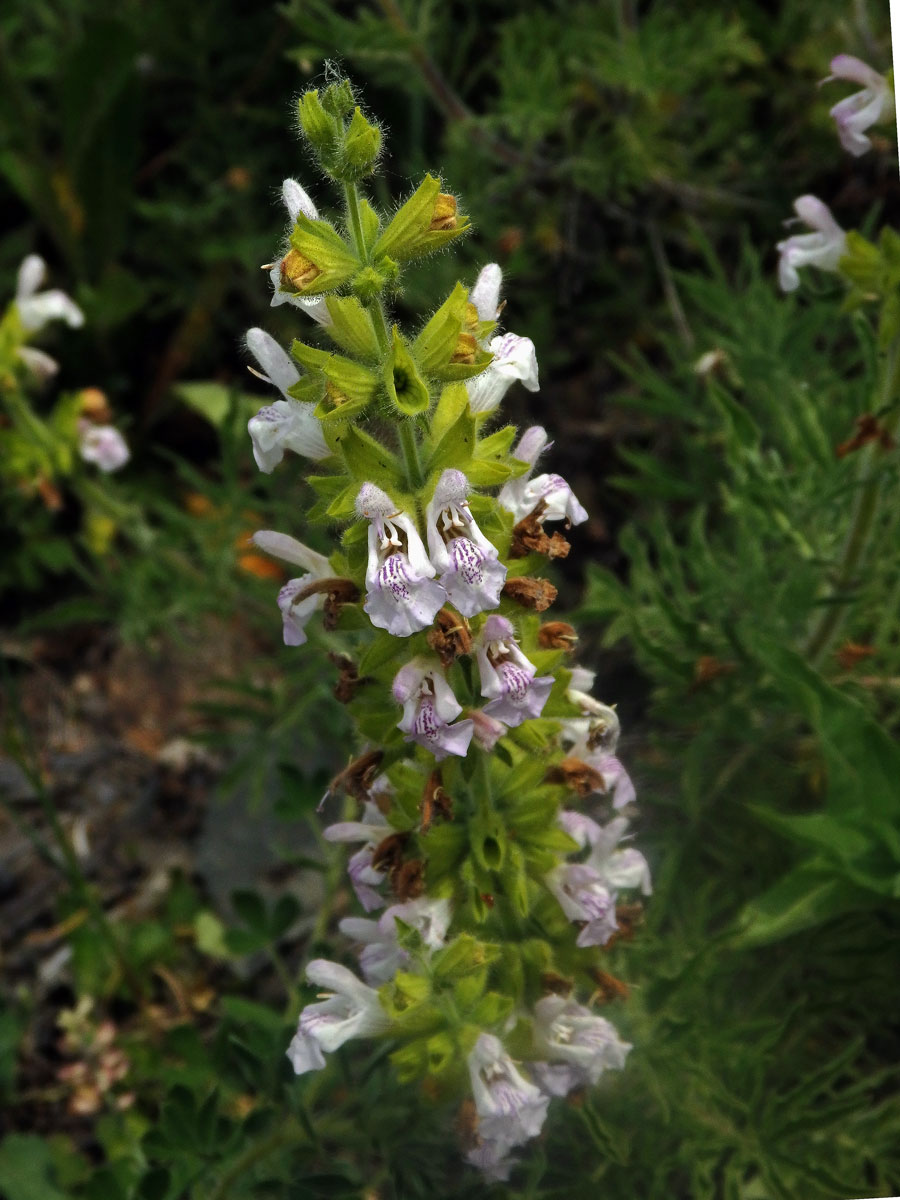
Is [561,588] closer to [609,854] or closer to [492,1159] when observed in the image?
[609,854]

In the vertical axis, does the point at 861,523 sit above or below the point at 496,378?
below

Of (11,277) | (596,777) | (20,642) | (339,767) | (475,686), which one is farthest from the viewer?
(11,277)

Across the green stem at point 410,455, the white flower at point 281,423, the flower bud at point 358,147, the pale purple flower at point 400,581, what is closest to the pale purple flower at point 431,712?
the pale purple flower at point 400,581

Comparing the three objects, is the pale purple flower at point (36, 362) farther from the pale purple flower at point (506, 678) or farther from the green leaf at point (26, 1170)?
the pale purple flower at point (506, 678)

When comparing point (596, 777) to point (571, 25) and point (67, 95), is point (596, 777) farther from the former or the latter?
point (67, 95)

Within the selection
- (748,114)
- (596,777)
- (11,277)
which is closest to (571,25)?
(748,114)

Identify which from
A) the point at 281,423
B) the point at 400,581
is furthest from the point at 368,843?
the point at 281,423
